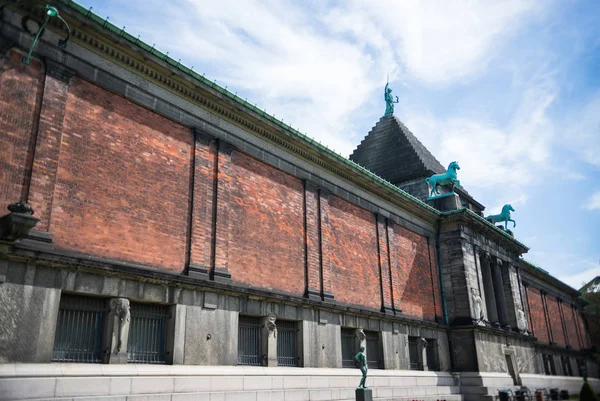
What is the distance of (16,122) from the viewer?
1157cm

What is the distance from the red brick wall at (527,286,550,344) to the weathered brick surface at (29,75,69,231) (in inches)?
1411

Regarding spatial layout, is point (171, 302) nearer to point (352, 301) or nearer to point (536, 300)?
point (352, 301)

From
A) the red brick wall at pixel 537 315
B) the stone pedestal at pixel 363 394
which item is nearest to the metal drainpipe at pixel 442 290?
the stone pedestal at pixel 363 394

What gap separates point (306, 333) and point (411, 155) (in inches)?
781

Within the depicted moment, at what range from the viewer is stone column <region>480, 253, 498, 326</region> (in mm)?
28672

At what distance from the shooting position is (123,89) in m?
14.0

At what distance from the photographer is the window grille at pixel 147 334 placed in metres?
12.7

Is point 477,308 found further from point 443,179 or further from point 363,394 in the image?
point 363,394

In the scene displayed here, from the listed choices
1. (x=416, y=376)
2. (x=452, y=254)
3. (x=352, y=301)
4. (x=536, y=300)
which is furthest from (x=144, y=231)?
(x=536, y=300)

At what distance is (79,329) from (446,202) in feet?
72.6

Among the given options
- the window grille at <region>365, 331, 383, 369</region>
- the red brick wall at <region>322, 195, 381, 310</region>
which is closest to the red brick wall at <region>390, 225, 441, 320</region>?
the red brick wall at <region>322, 195, 381, 310</region>

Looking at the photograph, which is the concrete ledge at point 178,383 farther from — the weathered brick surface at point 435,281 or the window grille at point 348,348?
the weathered brick surface at point 435,281

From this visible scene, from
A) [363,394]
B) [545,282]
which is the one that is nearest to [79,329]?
[363,394]

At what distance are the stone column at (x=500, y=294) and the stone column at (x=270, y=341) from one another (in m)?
18.7
